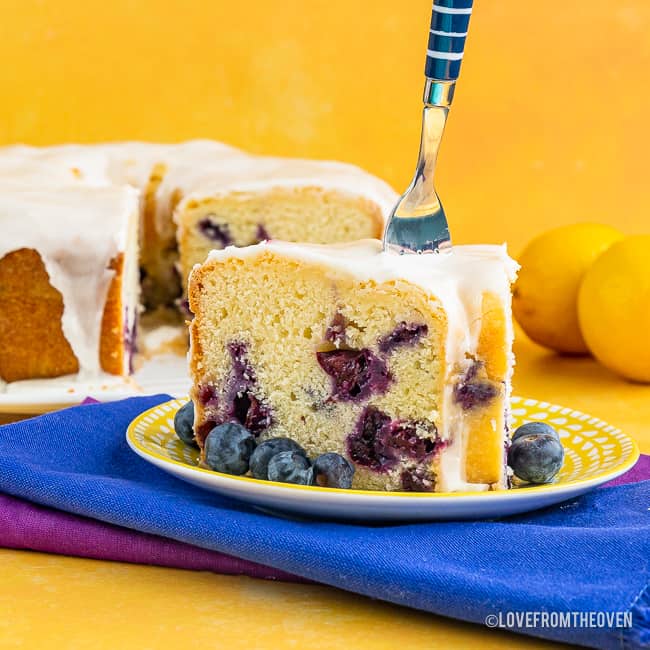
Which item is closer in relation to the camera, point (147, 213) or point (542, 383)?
point (542, 383)

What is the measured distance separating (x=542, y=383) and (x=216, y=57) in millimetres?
1974

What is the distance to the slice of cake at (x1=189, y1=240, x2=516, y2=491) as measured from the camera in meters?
1.99

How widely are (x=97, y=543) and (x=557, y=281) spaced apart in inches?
77.3

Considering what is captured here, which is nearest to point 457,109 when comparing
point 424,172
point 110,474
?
point 424,172

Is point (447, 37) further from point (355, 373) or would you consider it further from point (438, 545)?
point (438, 545)

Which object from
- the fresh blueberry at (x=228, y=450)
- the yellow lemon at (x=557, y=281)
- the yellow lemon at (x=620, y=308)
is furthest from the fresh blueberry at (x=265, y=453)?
the yellow lemon at (x=557, y=281)

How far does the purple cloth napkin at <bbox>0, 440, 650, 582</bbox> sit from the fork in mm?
685

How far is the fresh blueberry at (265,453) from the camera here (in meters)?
2.02

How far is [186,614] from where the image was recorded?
175 centimetres

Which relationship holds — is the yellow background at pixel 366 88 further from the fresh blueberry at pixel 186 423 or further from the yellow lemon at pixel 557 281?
the fresh blueberry at pixel 186 423

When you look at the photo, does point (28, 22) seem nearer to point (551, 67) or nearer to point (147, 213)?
point (147, 213)

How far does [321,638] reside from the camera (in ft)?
5.49

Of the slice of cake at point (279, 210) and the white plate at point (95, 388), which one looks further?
the slice of cake at point (279, 210)

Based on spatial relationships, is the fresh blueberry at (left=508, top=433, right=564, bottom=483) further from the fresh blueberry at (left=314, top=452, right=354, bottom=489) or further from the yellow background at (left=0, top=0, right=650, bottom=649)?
the yellow background at (left=0, top=0, right=650, bottom=649)
